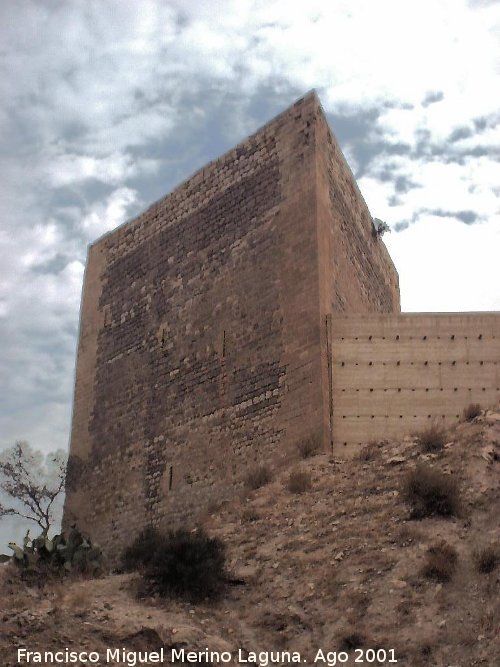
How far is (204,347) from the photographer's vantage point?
51.3ft

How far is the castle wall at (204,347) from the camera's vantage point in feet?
46.6

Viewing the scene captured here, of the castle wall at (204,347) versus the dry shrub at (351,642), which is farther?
the castle wall at (204,347)

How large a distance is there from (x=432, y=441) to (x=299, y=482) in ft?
6.55

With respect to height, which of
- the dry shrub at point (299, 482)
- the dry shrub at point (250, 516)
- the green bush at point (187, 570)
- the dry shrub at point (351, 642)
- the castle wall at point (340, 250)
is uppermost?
the castle wall at point (340, 250)

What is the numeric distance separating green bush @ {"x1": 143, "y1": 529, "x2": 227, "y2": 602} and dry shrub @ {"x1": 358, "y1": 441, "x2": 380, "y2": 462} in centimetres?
290

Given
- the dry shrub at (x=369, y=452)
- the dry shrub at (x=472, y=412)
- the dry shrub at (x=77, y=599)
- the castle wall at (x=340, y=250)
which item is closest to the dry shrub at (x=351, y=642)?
the dry shrub at (x=77, y=599)

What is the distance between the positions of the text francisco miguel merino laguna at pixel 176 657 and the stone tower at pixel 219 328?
4.83 metres

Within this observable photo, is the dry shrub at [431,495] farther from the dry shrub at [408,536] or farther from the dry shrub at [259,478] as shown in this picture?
the dry shrub at [259,478]

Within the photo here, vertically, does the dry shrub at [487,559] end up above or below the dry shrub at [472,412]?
below

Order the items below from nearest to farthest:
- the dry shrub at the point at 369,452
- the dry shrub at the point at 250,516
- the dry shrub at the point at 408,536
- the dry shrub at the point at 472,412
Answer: the dry shrub at the point at 408,536 → the dry shrub at the point at 250,516 → the dry shrub at the point at 369,452 → the dry shrub at the point at 472,412

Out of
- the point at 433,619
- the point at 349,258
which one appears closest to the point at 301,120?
the point at 349,258

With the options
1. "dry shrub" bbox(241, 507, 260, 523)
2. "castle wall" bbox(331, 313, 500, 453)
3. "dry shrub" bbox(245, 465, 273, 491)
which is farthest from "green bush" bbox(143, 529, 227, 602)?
"castle wall" bbox(331, 313, 500, 453)

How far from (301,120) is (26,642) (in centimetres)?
1055

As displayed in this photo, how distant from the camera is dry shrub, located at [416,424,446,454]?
39.2 ft
